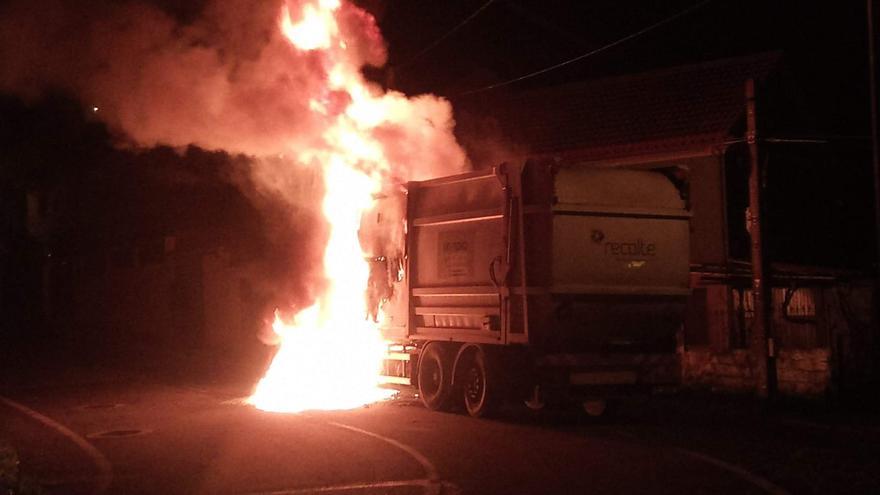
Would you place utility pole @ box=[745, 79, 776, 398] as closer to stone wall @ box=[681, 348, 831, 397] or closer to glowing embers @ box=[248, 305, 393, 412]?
stone wall @ box=[681, 348, 831, 397]

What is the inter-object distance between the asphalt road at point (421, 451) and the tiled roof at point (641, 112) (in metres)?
8.90

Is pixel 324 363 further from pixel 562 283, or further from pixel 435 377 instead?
pixel 562 283

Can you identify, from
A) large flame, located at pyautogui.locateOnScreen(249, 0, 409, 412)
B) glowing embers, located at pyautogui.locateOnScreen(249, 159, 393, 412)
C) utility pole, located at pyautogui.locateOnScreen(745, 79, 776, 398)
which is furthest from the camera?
large flame, located at pyautogui.locateOnScreen(249, 0, 409, 412)

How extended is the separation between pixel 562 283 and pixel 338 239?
6368mm

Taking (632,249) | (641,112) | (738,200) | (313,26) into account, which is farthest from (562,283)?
(641,112)

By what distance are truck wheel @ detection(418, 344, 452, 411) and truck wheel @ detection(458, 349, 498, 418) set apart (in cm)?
36

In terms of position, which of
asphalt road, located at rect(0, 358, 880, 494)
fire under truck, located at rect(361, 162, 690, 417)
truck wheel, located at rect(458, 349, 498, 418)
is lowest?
asphalt road, located at rect(0, 358, 880, 494)

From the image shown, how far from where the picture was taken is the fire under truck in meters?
13.1

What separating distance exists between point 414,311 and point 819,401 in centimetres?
705

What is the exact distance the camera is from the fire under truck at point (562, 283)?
13086 millimetres

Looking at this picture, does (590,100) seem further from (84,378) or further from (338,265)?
(84,378)

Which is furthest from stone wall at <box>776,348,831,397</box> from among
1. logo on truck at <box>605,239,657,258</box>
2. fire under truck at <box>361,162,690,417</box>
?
logo on truck at <box>605,239,657,258</box>

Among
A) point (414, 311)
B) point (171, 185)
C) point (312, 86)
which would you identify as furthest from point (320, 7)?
point (171, 185)

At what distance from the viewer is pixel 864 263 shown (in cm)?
2536
